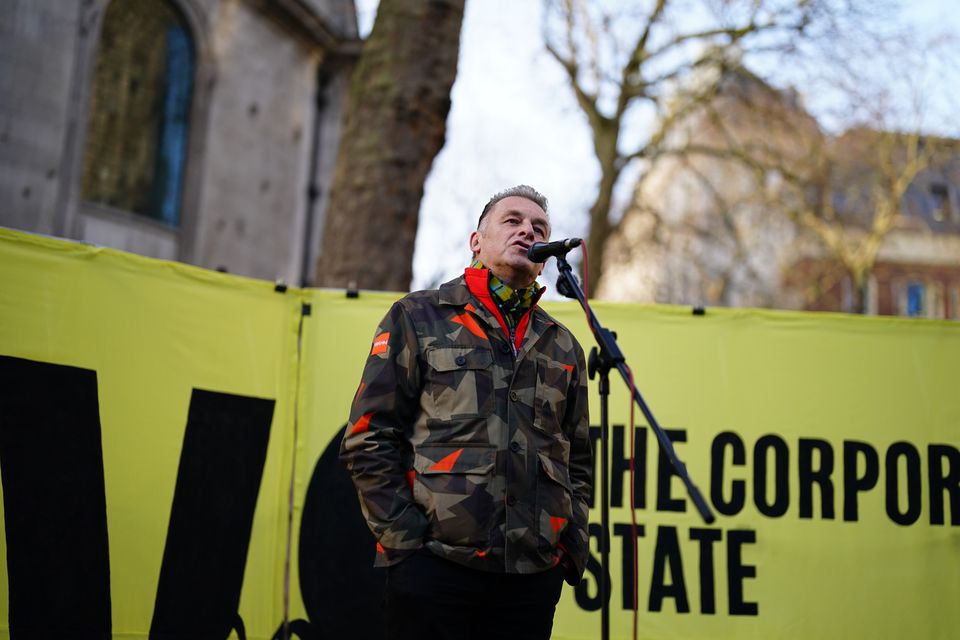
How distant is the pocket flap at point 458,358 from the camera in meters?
3.13

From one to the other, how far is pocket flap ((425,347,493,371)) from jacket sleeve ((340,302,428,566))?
0.07 meters

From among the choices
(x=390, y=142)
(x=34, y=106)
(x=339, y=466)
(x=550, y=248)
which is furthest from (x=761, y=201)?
(x=550, y=248)

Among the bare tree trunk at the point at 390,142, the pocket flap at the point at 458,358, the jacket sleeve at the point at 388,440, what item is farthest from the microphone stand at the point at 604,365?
the bare tree trunk at the point at 390,142

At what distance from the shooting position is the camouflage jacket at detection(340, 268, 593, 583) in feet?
9.65

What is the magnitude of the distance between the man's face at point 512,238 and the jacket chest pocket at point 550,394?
33 centimetres

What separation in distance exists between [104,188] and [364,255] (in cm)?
645

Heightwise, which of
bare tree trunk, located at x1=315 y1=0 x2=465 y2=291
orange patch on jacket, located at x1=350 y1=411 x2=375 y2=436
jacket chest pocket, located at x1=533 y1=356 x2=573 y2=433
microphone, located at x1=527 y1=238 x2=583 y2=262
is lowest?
orange patch on jacket, located at x1=350 y1=411 x2=375 y2=436

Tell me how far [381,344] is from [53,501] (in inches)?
80.1

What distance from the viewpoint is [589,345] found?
524cm

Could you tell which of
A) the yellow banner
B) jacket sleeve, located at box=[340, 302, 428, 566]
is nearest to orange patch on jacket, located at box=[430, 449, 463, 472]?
jacket sleeve, located at box=[340, 302, 428, 566]

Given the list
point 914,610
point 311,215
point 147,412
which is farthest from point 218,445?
point 311,215

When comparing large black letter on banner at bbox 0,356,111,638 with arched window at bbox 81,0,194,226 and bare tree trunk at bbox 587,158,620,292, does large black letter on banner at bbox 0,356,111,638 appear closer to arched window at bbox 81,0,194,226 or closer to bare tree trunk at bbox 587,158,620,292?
arched window at bbox 81,0,194,226

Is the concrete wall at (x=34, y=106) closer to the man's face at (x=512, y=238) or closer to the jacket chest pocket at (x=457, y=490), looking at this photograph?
the man's face at (x=512, y=238)

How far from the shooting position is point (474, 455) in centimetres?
303
